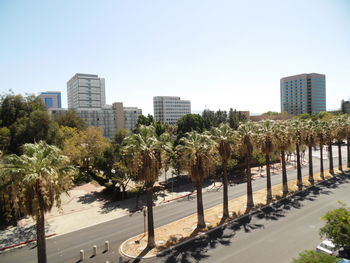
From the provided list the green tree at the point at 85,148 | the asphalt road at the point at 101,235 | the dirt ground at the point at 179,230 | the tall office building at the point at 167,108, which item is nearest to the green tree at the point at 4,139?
the green tree at the point at 85,148

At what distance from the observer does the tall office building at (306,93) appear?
17162 centimetres

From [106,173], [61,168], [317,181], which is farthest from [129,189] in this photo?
[317,181]

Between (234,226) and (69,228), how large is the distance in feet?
53.6

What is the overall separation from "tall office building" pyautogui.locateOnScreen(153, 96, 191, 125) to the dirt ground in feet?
A: 518

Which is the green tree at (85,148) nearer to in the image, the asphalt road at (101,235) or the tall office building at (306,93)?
the asphalt road at (101,235)

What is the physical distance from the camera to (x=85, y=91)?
168m

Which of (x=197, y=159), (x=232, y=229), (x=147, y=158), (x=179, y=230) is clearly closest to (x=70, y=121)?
(x=179, y=230)

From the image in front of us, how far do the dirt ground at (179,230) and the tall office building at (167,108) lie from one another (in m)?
158

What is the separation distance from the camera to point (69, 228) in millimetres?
24625

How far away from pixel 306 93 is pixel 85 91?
155944mm

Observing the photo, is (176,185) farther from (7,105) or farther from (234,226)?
(7,105)

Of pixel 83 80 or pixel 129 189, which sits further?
pixel 83 80

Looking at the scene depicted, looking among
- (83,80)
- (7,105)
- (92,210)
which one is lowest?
(92,210)

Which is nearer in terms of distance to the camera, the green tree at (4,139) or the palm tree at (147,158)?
the palm tree at (147,158)
